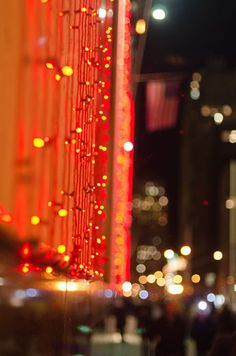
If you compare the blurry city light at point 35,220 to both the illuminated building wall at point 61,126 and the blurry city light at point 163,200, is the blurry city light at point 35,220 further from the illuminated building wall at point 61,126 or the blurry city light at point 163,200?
the blurry city light at point 163,200

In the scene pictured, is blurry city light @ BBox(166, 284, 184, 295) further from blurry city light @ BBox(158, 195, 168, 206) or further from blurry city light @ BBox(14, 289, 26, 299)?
blurry city light @ BBox(14, 289, 26, 299)

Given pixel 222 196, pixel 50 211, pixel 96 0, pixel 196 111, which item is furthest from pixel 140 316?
pixel 50 211

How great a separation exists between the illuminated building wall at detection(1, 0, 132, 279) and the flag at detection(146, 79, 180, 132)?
5452 millimetres

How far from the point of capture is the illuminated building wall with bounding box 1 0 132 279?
291cm

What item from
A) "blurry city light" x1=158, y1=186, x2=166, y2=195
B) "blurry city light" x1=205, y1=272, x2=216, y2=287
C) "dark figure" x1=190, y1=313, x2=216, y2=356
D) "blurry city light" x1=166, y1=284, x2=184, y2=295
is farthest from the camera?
"blurry city light" x1=166, y1=284, x2=184, y2=295

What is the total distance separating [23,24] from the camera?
2.98m

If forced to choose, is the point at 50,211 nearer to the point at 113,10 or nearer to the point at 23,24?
the point at 23,24

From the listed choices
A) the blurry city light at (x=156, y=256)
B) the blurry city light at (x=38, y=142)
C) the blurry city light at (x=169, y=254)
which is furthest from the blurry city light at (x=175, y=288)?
the blurry city light at (x=38, y=142)

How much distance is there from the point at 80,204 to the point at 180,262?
3989 centimetres

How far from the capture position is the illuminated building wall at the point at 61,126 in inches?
115

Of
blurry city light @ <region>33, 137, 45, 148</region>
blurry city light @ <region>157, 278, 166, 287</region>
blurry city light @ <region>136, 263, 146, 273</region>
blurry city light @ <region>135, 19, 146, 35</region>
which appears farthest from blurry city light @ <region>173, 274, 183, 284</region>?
blurry city light @ <region>33, 137, 45, 148</region>

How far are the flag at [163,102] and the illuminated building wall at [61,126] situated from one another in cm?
545

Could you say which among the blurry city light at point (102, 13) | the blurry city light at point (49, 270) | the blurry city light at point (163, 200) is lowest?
the blurry city light at point (49, 270)

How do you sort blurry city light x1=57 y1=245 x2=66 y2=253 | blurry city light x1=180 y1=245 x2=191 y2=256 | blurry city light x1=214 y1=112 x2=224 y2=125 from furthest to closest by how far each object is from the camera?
blurry city light x1=180 y1=245 x2=191 y2=256
blurry city light x1=214 y1=112 x2=224 y2=125
blurry city light x1=57 y1=245 x2=66 y2=253
